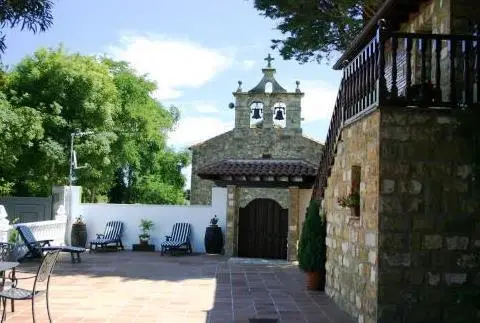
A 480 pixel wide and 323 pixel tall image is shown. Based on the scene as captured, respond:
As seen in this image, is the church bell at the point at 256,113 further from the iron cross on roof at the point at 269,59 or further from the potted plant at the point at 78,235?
the potted plant at the point at 78,235

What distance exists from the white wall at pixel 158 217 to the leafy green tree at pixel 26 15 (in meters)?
9.82

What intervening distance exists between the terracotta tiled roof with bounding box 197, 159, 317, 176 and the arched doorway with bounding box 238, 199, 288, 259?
2.94ft

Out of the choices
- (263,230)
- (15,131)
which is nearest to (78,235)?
(263,230)

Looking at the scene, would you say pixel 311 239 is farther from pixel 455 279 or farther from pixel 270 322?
pixel 455 279

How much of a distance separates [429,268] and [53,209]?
12.8 m

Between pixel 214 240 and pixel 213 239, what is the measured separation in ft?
0.13

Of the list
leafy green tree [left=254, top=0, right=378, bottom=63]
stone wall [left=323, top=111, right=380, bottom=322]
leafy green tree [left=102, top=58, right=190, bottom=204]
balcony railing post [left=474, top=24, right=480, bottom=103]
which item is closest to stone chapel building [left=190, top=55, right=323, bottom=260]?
leafy green tree [left=254, top=0, right=378, bottom=63]

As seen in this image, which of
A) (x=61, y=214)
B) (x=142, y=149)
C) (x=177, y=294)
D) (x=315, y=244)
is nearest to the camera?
(x=177, y=294)

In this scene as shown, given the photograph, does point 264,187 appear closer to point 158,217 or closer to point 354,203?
point 158,217

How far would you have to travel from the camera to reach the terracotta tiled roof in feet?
45.6

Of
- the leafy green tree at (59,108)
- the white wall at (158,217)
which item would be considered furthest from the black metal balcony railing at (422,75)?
the leafy green tree at (59,108)

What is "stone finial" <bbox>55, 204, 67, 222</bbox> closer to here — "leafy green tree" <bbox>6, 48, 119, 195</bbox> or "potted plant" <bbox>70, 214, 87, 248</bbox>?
"potted plant" <bbox>70, 214, 87, 248</bbox>

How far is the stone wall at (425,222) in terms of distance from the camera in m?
5.29

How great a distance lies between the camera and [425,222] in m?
5.34
